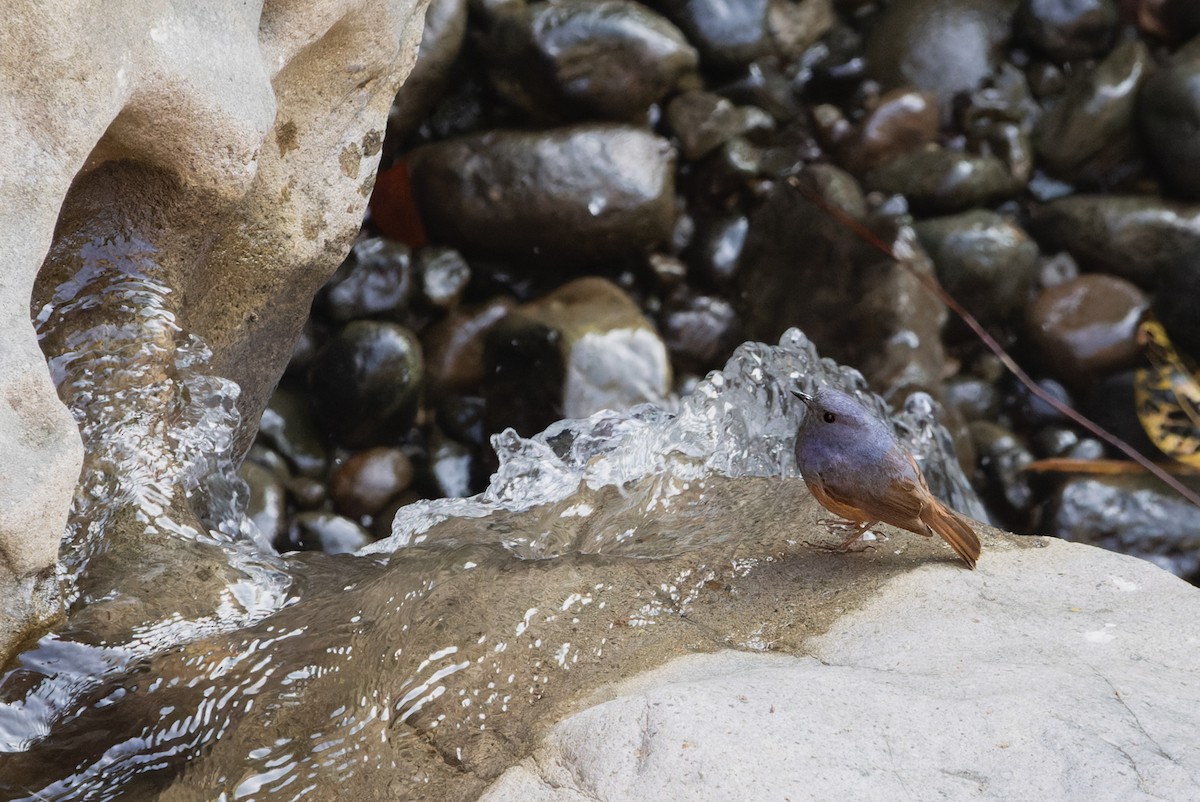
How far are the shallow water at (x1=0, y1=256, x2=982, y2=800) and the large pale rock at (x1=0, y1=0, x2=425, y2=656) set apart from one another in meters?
0.13

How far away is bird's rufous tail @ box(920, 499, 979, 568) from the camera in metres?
2.46

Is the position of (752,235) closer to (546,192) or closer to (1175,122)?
(546,192)

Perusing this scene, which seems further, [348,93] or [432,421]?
[432,421]

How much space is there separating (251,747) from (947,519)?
156 centimetres

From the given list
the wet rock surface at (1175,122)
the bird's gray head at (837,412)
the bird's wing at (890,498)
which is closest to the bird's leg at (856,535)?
the bird's wing at (890,498)

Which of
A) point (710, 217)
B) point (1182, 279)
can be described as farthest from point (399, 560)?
point (1182, 279)

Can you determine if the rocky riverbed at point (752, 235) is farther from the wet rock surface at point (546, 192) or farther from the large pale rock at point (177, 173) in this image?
the large pale rock at point (177, 173)

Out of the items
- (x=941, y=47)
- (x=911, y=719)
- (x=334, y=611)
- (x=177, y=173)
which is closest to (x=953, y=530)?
(x=911, y=719)

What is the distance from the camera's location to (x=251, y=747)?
2061 millimetres

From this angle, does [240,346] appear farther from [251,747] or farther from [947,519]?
[947,519]

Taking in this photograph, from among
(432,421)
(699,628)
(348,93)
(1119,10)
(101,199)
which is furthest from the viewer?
(1119,10)

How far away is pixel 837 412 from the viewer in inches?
100

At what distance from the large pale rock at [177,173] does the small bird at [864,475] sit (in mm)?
1480

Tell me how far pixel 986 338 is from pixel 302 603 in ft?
12.1
